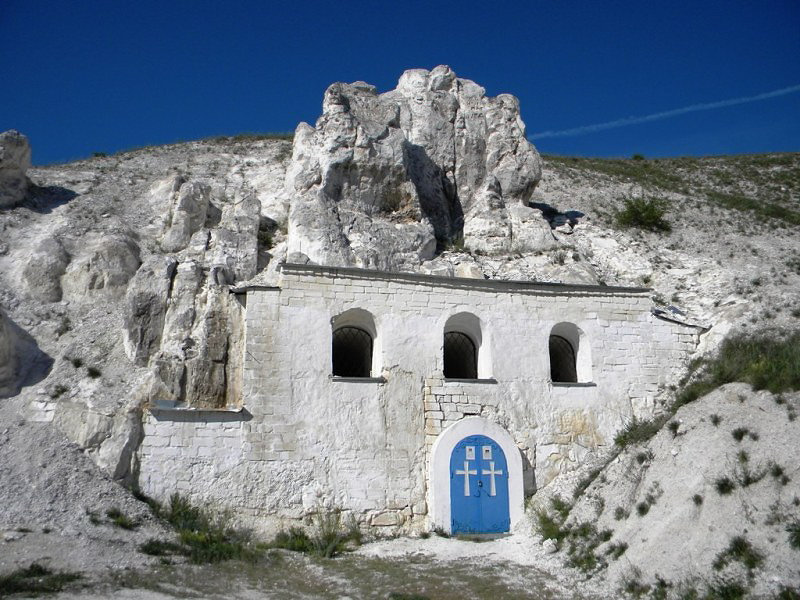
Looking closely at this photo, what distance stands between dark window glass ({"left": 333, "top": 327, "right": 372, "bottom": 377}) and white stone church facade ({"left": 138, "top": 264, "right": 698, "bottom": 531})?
0.07 m

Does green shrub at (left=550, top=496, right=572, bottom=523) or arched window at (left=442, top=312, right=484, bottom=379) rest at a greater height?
arched window at (left=442, top=312, right=484, bottom=379)

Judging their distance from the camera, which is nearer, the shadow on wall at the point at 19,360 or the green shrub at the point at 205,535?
the green shrub at the point at 205,535

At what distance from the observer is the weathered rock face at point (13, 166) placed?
21.6 meters

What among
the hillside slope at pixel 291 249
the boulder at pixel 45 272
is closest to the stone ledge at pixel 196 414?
the hillside slope at pixel 291 249

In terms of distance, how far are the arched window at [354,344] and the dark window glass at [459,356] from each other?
214 centimetres

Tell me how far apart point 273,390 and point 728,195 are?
25776 millimetres

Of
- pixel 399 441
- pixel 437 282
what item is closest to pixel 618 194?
pixel 437 282

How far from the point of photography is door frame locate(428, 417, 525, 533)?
15.6m

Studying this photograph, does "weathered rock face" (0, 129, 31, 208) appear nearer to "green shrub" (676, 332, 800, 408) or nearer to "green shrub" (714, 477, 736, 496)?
"green shrub" (676, 332, 800, 408)

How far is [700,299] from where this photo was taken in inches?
821

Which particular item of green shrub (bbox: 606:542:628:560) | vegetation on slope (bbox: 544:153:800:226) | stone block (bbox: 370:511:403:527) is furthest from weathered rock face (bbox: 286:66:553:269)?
vegetation on slope (bbox: 544:153:800:226)

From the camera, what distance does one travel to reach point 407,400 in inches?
641

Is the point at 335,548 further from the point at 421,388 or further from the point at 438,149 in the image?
the point at 438,149

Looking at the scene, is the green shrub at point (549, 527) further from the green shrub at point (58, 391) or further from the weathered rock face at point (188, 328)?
the green shrub at point (58, 391)
